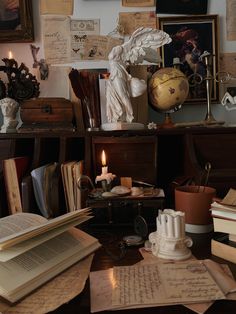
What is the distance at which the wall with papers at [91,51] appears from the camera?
1180mm

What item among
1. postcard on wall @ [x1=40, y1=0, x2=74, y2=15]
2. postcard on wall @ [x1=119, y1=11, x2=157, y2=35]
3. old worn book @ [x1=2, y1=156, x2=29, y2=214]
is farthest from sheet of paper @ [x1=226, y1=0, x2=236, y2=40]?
old worn book @ [x1=2, y1=156, x2=29, y2=214]

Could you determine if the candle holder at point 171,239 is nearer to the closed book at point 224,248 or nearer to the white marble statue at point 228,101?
the closed book at point 224,248

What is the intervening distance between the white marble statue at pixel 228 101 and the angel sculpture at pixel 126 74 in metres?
0.29

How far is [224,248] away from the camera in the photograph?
2.11 ft

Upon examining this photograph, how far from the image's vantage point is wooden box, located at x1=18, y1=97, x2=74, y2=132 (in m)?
1.01

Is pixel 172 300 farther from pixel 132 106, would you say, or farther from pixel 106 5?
pixel 106 5

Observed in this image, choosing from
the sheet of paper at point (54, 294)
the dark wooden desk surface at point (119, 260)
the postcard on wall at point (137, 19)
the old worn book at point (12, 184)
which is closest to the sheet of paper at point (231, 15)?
the postcard on wall at point (137, 19)

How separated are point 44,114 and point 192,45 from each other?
2.09ft

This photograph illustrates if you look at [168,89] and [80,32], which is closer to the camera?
[168,89]

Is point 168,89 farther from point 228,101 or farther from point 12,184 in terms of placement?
point 12,184

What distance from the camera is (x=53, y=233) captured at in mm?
626

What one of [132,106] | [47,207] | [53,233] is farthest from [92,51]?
[53,233]

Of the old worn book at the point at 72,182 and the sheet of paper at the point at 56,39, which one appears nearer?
the old worn book at the point at 72,182

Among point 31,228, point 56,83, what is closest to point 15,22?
point 56,83
